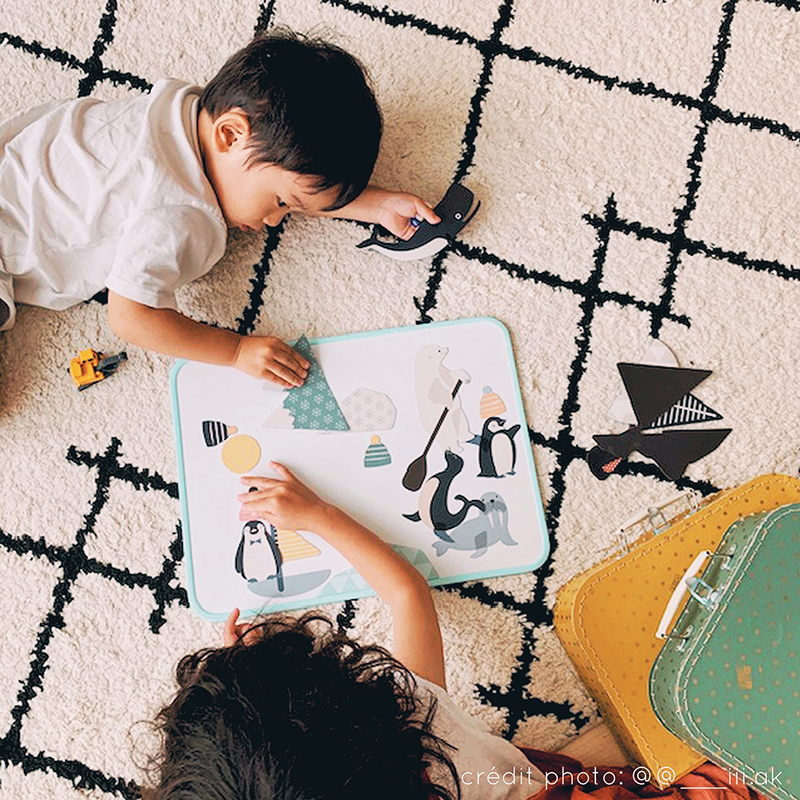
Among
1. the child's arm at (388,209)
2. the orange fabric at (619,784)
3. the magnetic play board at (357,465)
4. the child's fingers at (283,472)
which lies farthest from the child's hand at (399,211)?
the orange fabric at (619,784)

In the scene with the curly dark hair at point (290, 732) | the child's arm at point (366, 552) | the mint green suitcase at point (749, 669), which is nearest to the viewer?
the curly dark hair at point (290, 732)

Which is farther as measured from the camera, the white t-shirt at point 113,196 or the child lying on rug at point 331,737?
the white t-shirt at point 113,196

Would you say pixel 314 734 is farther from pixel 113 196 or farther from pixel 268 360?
pixel 113 196

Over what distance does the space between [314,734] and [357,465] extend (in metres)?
0.35

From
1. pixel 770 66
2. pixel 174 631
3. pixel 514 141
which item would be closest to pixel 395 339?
pixel 514 141

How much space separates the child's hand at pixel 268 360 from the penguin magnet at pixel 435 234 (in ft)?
0.48

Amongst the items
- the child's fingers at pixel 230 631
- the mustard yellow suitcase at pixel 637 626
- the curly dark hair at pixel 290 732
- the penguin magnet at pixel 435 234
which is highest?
the penguin magnet at pixel 435 234

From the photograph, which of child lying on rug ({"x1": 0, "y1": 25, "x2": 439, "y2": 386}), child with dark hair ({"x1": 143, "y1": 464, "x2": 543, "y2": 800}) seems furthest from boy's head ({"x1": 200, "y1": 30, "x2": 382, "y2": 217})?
child with dark hair ({"x1": 143, "y1": 464, "x2": 543, "y2": 800})

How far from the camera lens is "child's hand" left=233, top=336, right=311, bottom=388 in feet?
2.81

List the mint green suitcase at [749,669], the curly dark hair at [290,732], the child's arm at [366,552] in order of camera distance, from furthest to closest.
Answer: the child's arm at [366,552], the mint green suitcase at [749,669], the curly dark hair at [290,732]

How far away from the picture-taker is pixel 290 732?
1.85 feet

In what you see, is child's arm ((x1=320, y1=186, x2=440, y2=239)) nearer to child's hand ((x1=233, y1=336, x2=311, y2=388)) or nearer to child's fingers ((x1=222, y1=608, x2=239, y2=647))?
child's hand ((x1=233, y1=336, x2=311, y2=388))

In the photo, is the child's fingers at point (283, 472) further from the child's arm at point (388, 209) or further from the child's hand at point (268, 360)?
the child's arm at point (388, 209)

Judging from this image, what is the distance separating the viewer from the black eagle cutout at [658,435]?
89 centimetres
